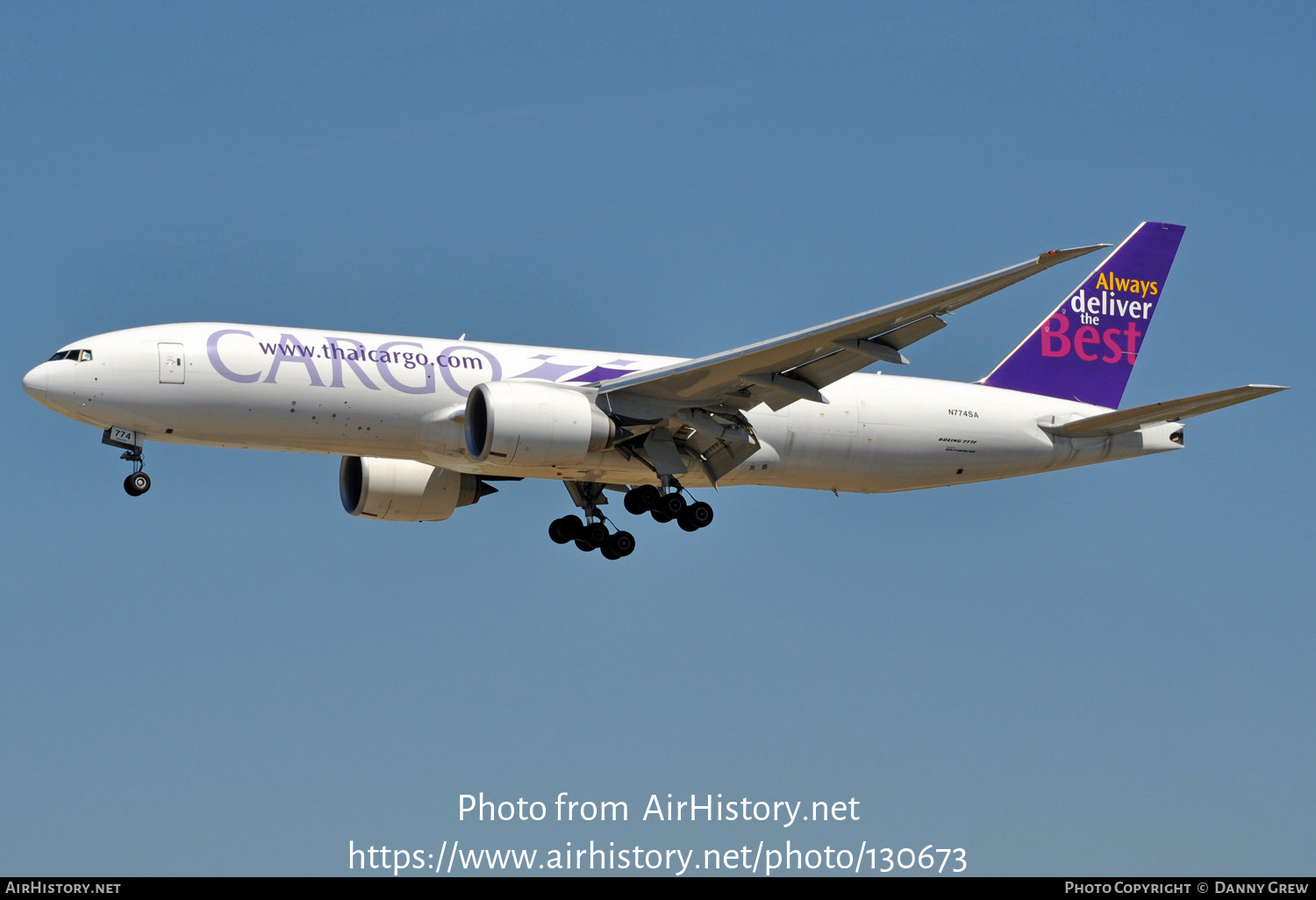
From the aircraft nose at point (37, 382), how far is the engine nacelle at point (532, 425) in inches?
320

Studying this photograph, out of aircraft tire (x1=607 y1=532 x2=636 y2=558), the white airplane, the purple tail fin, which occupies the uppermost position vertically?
the purple tail fin

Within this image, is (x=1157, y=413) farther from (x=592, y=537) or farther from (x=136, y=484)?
(x=136, y=484)

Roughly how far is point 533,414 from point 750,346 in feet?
14.5

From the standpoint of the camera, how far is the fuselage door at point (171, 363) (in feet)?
107

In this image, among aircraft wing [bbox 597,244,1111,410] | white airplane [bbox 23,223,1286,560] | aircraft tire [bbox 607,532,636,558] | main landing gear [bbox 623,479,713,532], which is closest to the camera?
aircraft wing [bbox 597,244,1111,410]

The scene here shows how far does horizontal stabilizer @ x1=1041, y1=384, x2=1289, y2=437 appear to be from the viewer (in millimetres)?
32938

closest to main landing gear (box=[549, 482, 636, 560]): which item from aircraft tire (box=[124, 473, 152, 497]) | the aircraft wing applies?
the aircraft wing

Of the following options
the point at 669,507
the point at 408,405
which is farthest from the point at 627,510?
the point at 408,405

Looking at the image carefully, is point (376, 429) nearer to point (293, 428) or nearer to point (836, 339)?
point (293, 428)

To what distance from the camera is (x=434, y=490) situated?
39188 mm

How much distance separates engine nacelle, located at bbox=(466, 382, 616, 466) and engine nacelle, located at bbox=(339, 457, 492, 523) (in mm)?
5788

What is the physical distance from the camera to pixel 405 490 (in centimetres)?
3906

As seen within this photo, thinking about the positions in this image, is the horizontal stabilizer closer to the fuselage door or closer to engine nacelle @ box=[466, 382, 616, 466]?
engine nacelle @ box=[466, 382, 616, 466]

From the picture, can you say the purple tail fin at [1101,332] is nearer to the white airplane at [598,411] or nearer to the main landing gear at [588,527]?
the white airplane at [598,411]
